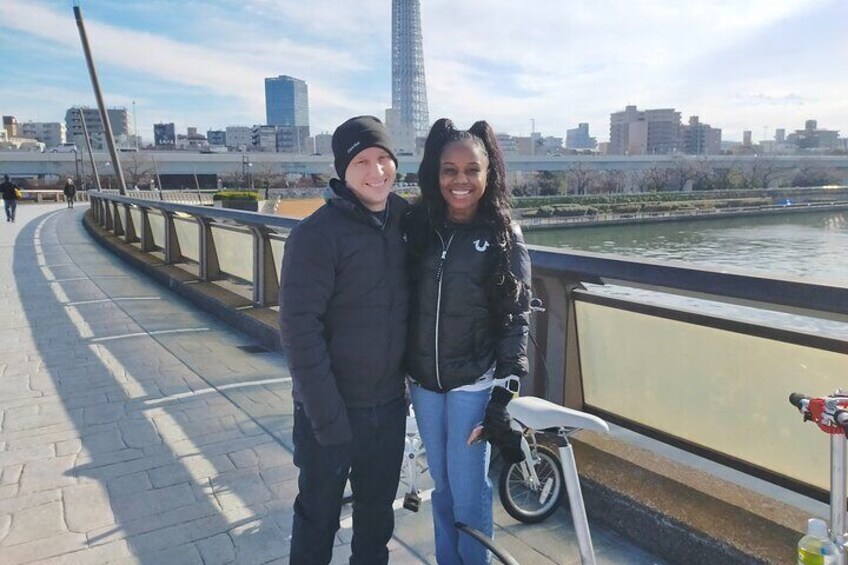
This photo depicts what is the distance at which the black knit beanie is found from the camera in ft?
7.29

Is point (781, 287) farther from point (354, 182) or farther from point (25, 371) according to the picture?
point (25, 371)

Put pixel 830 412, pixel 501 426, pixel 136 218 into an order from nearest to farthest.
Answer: pixel 830 412, pixel 501 426, pixel 136 218

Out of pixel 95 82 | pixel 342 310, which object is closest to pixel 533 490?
pixel 342 310

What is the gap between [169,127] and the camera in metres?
193

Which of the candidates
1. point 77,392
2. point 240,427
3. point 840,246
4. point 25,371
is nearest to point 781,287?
point 240,427

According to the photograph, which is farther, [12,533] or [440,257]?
[12,533]

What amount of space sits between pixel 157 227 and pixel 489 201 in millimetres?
12089

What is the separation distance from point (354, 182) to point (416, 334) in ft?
1.93

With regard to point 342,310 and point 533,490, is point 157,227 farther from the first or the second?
point 342,310

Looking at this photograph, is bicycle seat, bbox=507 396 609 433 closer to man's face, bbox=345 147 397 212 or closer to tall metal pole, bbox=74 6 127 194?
man's face, bbox=345 147 397 212

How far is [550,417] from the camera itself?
1.88 meters

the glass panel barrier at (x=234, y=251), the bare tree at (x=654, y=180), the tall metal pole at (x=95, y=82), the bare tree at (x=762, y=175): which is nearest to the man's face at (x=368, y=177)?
the glass panel barrier at (x=234, y=251)

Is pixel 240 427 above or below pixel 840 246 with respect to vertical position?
above

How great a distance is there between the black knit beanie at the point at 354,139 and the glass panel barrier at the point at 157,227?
11.2 metres
